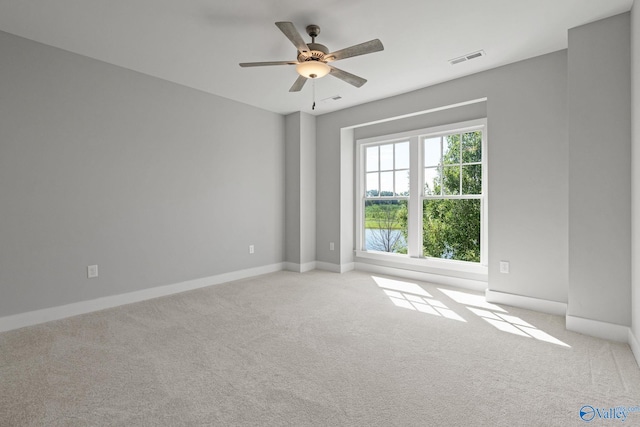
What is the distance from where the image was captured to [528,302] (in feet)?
11.3

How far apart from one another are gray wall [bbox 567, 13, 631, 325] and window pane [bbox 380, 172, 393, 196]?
2.57m

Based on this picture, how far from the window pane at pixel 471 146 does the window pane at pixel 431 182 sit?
0.47m

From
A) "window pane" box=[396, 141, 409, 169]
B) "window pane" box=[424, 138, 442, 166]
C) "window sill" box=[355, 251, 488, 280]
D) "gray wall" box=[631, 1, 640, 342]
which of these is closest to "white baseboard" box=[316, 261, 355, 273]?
"window sill" box=[355, 251, 488, 280]

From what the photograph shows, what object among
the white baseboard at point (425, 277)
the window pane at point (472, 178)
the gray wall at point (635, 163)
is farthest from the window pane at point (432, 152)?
the gray wall at point (635, 163)

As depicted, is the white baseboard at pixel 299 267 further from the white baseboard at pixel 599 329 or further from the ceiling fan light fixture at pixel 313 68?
the white baseboard at pixel 599 329

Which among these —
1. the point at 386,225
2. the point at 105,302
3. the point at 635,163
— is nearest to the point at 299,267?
the point at 386,225

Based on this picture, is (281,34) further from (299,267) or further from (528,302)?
(528,302)

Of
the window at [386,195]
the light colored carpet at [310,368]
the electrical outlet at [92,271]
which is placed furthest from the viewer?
the window at [386,195]

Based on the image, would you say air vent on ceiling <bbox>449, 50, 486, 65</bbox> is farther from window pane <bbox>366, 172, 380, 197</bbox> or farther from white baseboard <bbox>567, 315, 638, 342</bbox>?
white baseboard <bbox>567, 315, 638, 342</bbox>

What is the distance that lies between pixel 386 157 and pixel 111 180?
3.88 meters

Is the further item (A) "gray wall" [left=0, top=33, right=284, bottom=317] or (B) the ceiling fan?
(A) "gray wall" [left=0, top=33, right=284, bottom=317]

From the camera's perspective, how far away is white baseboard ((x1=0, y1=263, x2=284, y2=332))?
2931 mm

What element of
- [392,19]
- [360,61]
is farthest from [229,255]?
[392,19]

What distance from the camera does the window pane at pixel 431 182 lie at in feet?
15.6
